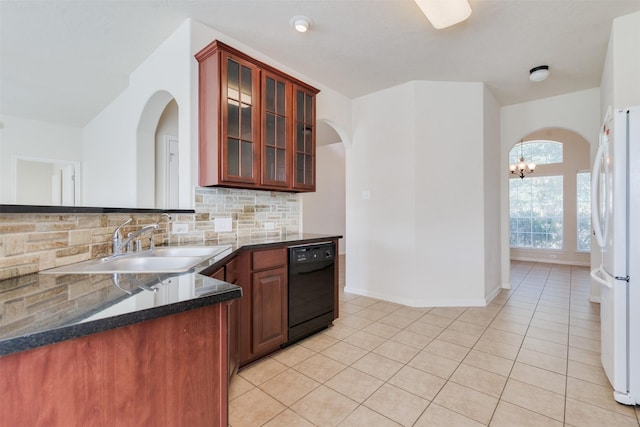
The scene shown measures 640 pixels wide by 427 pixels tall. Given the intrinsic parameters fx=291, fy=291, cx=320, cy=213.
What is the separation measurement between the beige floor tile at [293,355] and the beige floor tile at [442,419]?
36.8 inches

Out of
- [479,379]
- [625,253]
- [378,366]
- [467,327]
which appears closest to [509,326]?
[467,327]

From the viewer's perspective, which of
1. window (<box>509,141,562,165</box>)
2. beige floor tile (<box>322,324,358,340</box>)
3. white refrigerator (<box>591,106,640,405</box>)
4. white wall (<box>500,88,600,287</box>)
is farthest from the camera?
window (<box>509,141,562,165</box>)

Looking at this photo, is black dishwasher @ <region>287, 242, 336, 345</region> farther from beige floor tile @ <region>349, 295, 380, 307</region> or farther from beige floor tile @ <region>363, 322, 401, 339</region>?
beige floor tile @ <region>349, 295, 380, 307</region>

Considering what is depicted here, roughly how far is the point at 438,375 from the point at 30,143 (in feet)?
20.7

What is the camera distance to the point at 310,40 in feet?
8.46

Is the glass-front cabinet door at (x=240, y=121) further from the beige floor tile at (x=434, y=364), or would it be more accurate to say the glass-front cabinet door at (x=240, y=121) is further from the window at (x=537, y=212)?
Result: the window at (x=537, y=212)

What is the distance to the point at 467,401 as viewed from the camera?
5.70ft

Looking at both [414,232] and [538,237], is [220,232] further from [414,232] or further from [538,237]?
[538,237]

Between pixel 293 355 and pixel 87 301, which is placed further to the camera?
pixel 293 355

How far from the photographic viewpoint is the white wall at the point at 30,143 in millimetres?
4293

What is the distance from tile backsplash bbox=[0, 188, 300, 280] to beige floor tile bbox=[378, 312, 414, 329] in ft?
4.40

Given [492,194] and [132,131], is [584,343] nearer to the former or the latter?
[492,194]

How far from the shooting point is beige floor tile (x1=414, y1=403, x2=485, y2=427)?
1.55 m

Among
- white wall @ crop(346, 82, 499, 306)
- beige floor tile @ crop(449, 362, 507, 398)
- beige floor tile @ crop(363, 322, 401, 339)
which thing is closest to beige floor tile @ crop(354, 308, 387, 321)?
beige floor tile @ crop(363, 322, 401, 339)
